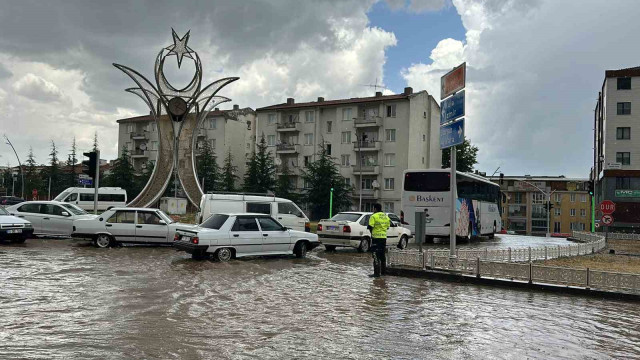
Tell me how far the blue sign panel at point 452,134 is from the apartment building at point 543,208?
91061 mm

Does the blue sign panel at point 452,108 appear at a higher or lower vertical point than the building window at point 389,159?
lower

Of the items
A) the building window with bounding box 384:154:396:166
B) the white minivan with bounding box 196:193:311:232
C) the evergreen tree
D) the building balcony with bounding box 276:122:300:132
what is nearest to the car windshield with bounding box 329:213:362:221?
the white minivan with bounding box 196:193:311:232

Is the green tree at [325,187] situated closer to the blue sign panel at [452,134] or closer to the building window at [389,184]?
the building window at [389,184]

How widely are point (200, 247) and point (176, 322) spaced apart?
25.4ft

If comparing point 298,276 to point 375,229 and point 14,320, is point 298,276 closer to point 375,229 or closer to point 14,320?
point 375,229

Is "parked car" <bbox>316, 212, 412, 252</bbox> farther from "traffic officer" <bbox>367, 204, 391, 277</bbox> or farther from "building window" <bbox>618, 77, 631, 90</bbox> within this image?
"building window" <bbox>618, 77, 631, 90</bbox>

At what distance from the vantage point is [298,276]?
13.8 m

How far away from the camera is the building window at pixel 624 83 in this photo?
197ft

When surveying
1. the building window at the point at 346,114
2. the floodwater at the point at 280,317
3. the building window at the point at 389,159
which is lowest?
the floodwater at the point at 280,317

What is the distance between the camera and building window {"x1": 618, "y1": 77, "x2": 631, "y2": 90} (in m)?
60.2

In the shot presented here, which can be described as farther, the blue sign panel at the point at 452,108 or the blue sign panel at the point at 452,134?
the blue sign panel at the point at 452,108

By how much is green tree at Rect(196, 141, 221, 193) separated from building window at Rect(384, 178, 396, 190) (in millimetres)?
21874

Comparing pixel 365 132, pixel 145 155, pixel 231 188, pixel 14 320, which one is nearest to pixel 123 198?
pixel 231 188

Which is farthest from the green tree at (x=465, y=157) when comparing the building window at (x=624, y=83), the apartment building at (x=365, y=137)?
the building window at (x=624, y=83)
